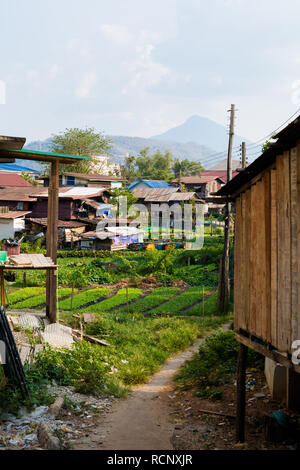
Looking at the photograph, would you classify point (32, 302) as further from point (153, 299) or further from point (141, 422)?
point (141, 422)

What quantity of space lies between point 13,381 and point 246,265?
161 inches

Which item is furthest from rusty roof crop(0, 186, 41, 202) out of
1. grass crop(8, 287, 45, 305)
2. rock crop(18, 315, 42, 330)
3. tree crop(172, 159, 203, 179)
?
tree crop(172, 159, 203, 179)

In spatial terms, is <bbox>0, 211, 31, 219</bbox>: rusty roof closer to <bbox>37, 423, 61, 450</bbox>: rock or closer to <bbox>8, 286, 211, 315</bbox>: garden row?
<bbox>8, 286, 211, 315</bbox>: garden row

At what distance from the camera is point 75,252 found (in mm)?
33844

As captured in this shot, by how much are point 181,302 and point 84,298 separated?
428 cm

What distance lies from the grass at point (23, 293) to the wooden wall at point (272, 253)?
14049 millimetres

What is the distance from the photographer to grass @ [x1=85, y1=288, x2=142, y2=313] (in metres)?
18.7

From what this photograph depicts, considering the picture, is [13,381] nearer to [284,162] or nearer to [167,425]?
[167,425]

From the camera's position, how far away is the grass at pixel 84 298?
63.4 ft

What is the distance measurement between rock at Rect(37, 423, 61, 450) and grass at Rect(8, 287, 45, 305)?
13315 millimetres

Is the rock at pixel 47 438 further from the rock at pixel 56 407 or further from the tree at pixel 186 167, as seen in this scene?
the tree at pixel 186 167

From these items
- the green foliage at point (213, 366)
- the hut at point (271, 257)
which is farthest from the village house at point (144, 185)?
the hut at point (271, 257)

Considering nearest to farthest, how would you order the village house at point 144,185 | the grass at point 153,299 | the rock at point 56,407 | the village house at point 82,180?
the rock at point 56,407 → the grass at point 153,299 → the village house at point 82,180 → the village house at point 144,185
